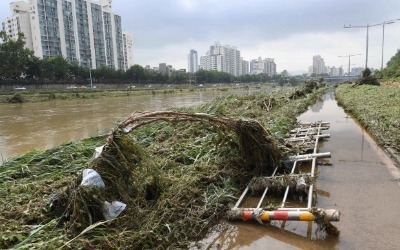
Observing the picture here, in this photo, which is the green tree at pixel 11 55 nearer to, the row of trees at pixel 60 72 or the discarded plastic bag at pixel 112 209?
the row of trees at pixel 60 72

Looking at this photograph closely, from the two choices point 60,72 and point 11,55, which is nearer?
point 11,55

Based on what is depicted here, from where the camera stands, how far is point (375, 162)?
6047 millimetres

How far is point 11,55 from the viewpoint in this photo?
48938mm

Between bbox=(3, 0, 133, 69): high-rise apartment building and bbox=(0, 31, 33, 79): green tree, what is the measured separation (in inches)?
1440

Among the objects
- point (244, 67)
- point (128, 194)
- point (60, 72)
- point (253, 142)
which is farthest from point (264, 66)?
point (128, 194)

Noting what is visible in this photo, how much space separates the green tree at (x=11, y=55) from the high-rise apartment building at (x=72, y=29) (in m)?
36.6

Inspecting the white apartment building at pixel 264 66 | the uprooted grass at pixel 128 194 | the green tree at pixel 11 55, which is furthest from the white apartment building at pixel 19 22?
the white apartment building at pixel 264 66

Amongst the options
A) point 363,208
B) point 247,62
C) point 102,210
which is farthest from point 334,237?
point 247,62

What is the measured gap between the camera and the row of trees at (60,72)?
49.2 meters

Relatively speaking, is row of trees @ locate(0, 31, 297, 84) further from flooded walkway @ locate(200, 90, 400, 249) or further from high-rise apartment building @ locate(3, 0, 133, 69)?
flooded walkway @ locate(200, 90, 400, 249)

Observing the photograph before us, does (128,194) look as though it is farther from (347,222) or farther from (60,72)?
(60,72)

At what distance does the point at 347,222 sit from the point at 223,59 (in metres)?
160

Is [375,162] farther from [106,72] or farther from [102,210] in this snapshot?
[106,72]

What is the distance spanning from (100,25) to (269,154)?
102786 mm
